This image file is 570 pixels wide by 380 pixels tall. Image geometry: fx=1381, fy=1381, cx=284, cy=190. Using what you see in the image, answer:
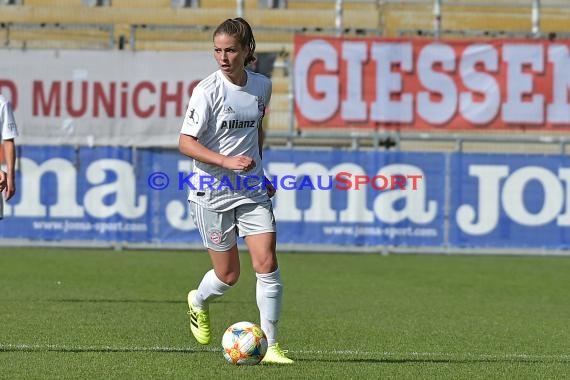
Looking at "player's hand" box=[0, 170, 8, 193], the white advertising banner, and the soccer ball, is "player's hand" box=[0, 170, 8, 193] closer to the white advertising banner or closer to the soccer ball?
the soccer ball

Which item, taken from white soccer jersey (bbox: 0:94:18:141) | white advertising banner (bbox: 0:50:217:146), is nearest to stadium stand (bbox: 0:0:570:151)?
white advertising banner (bbox: 0:50:217:146)

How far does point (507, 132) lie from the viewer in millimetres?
24109

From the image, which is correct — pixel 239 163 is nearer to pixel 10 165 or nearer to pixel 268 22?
pixel 10 165

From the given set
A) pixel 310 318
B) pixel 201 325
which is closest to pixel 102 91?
pixel 310 318

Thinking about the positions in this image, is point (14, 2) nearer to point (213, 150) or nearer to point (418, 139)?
point (418, 139)

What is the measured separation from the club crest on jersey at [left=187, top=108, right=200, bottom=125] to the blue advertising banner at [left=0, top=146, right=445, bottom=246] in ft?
45.7

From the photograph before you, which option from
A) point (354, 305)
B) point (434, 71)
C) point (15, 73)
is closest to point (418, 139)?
point (434, 71)

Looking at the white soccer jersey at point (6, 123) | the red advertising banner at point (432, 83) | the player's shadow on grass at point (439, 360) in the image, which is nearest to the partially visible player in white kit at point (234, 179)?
the player's shadow on grass at point (439, 360)

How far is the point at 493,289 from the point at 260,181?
8.22 meters

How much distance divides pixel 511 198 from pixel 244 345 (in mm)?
15019

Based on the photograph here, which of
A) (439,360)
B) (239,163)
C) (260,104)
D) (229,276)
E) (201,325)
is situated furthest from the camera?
(201,325)

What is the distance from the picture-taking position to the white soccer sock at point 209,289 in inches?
356

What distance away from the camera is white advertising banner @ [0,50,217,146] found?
23.2 metres

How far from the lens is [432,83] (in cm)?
2392
